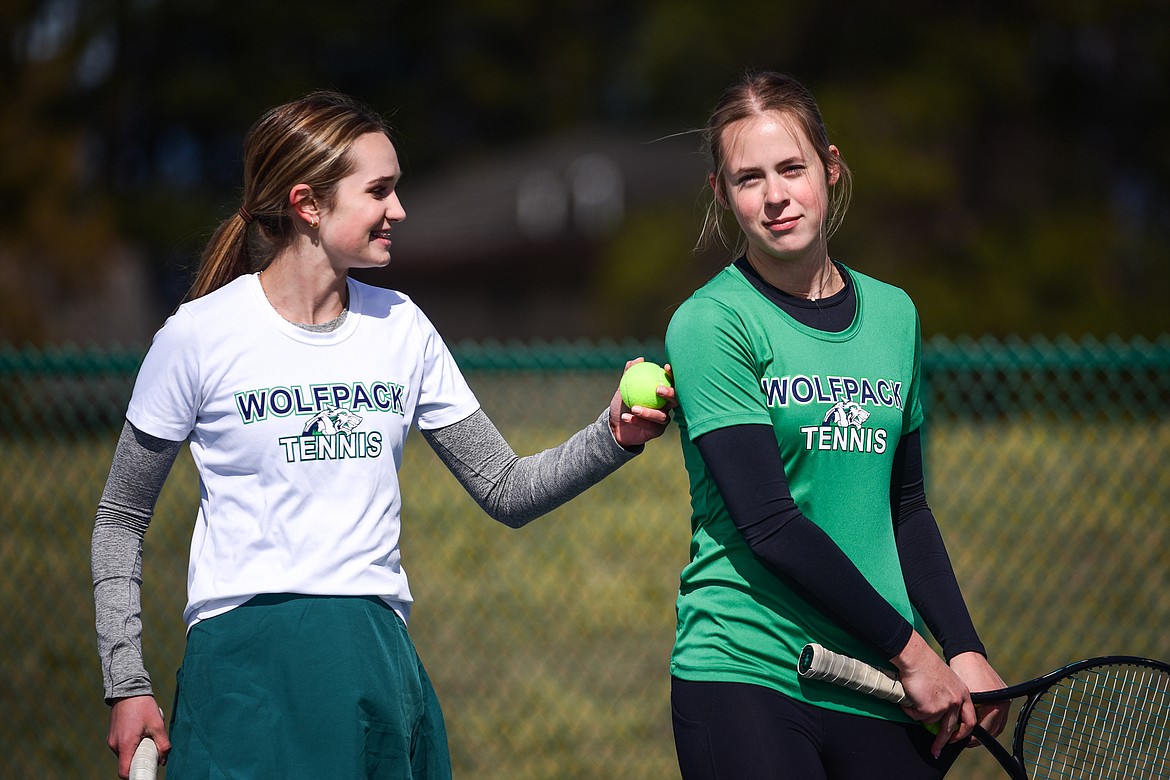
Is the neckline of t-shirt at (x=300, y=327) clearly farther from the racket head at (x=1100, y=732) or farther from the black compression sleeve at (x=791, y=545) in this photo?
the racket head at (x=1100, y=732)

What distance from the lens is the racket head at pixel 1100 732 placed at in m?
A: 2.71

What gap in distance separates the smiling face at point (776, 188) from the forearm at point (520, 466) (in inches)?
22.2

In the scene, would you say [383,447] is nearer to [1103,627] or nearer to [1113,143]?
[1103,627]

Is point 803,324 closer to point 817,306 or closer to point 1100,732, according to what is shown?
point 817,306

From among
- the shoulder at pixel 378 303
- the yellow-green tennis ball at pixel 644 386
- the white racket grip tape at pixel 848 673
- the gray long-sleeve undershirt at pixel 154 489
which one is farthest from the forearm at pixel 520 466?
the white racket grip tape at pixel 848 673

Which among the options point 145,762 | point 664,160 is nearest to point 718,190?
point 145,762

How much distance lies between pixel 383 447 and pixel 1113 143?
2428 cm

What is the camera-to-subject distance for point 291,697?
2.44 m

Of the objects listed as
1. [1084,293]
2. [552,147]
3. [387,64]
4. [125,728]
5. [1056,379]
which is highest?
[387,64]

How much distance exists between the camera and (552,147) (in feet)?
113

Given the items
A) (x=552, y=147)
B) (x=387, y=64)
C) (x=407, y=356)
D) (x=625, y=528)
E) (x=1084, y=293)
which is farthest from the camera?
(x=387, y=64)

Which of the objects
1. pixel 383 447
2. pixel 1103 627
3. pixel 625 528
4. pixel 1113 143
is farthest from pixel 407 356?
pixel 1113 143

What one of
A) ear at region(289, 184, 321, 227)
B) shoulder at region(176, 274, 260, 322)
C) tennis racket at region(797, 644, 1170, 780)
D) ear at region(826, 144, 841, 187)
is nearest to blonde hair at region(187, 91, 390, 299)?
ear at region(289, 184, 321, 227)

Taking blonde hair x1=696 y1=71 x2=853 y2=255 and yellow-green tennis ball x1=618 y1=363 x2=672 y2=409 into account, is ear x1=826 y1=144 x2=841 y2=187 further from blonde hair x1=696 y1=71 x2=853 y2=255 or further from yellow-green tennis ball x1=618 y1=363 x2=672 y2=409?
yellow-green tennis ball x1=618 y1=363 x2=672 y2=409
